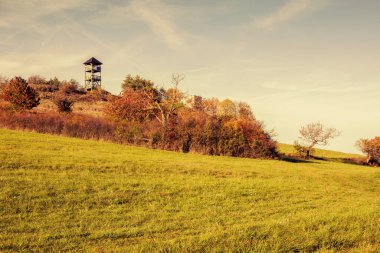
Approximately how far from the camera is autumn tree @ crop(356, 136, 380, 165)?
58.7 metres

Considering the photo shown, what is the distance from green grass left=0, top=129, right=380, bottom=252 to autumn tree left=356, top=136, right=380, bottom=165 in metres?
45.4

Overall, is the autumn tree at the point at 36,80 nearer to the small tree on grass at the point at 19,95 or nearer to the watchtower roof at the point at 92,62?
the watchtower roof at the point at 92,62

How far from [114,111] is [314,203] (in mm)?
32401

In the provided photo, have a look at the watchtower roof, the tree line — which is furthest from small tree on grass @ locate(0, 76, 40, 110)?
the watchtower roof

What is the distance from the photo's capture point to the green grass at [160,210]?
8.07 m

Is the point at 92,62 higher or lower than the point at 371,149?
higher

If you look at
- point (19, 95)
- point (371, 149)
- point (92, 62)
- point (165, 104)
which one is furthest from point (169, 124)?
point (92, 62)

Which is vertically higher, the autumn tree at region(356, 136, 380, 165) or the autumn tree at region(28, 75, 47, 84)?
the autumn tree at region(28, 75, 47, 84)

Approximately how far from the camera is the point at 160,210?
11.5 m

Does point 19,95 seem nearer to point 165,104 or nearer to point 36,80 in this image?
point 165,104

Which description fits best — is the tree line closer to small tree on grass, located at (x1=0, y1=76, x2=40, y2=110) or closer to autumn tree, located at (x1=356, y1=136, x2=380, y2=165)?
small tree on grass, located at (x1=0, y1=76, x2=40, y2=110)

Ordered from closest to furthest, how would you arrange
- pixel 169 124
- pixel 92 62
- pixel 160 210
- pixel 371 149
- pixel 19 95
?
pixel 160 210 < pixel 169 124 < pixel 19 95 < pixel 371 149 < pixel 92 62

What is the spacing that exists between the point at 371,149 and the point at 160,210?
58.8 metres

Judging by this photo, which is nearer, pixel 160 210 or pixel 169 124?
pixel 160 210
